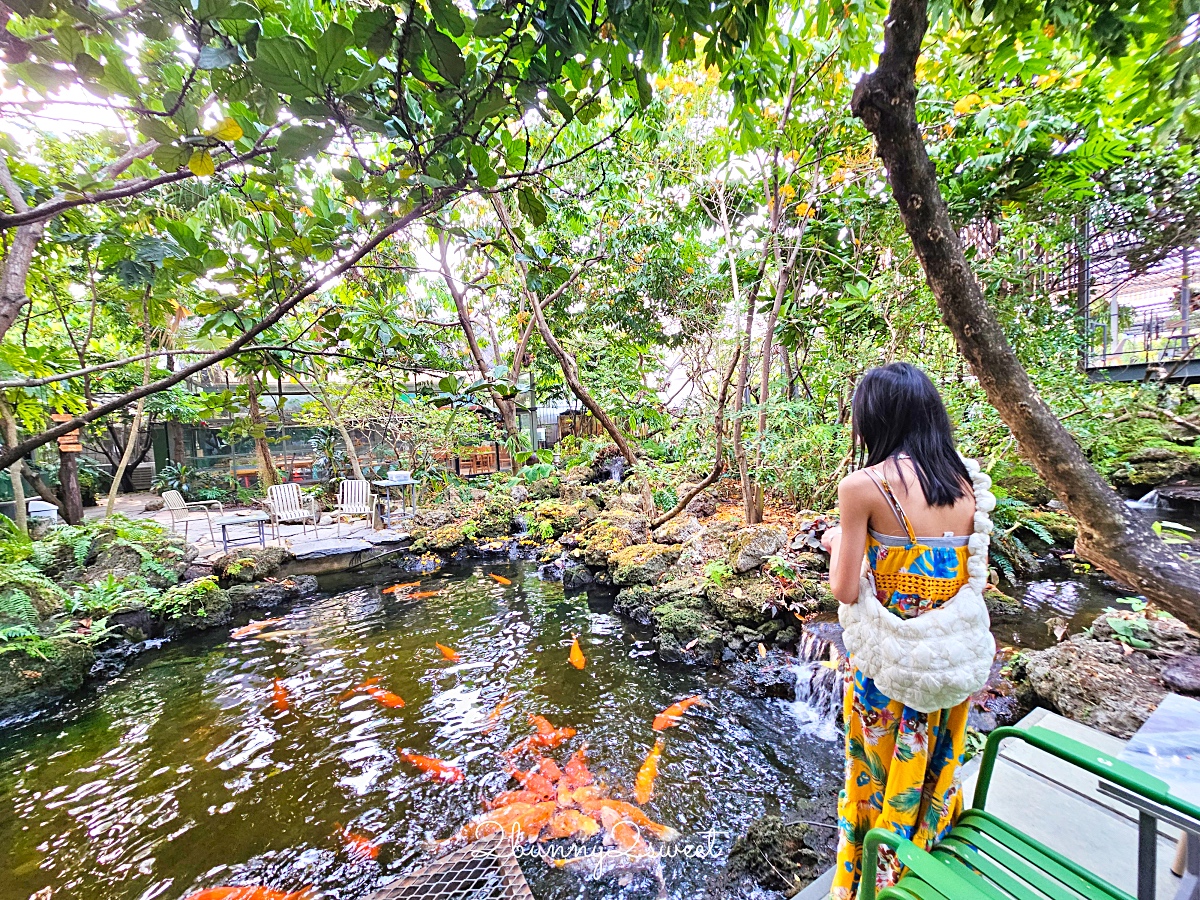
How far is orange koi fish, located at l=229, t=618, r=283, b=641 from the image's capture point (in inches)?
268

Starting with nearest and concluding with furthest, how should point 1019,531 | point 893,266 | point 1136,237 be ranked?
point 893,266 → point 1136,237 → point 1019,531

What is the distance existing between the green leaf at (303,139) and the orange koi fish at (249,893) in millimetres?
4174

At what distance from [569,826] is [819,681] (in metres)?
2.73

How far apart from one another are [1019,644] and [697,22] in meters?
6.10

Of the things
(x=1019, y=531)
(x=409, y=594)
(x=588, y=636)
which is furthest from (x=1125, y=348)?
(x=409, y=594)

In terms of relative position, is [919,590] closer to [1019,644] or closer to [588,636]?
[1019,644]

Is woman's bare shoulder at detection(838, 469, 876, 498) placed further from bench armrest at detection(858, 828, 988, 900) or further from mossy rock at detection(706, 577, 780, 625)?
mossy rock at detection(706, 577, 780, 625)

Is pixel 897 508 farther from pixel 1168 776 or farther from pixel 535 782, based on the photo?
pixel 535 782

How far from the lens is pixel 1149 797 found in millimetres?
1188

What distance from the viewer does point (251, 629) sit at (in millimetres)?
6980

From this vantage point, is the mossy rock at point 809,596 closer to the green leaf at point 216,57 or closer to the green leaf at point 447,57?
the green leaf at point 447,57

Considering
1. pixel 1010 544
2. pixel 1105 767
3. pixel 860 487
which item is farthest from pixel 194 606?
pixel 1010 544

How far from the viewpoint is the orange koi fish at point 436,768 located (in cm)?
393

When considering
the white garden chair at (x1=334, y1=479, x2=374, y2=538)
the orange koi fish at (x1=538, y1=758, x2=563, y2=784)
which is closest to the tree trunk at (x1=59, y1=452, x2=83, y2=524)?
the white garden chair at (x1=334, y1=479, x2=374, y2=538)
